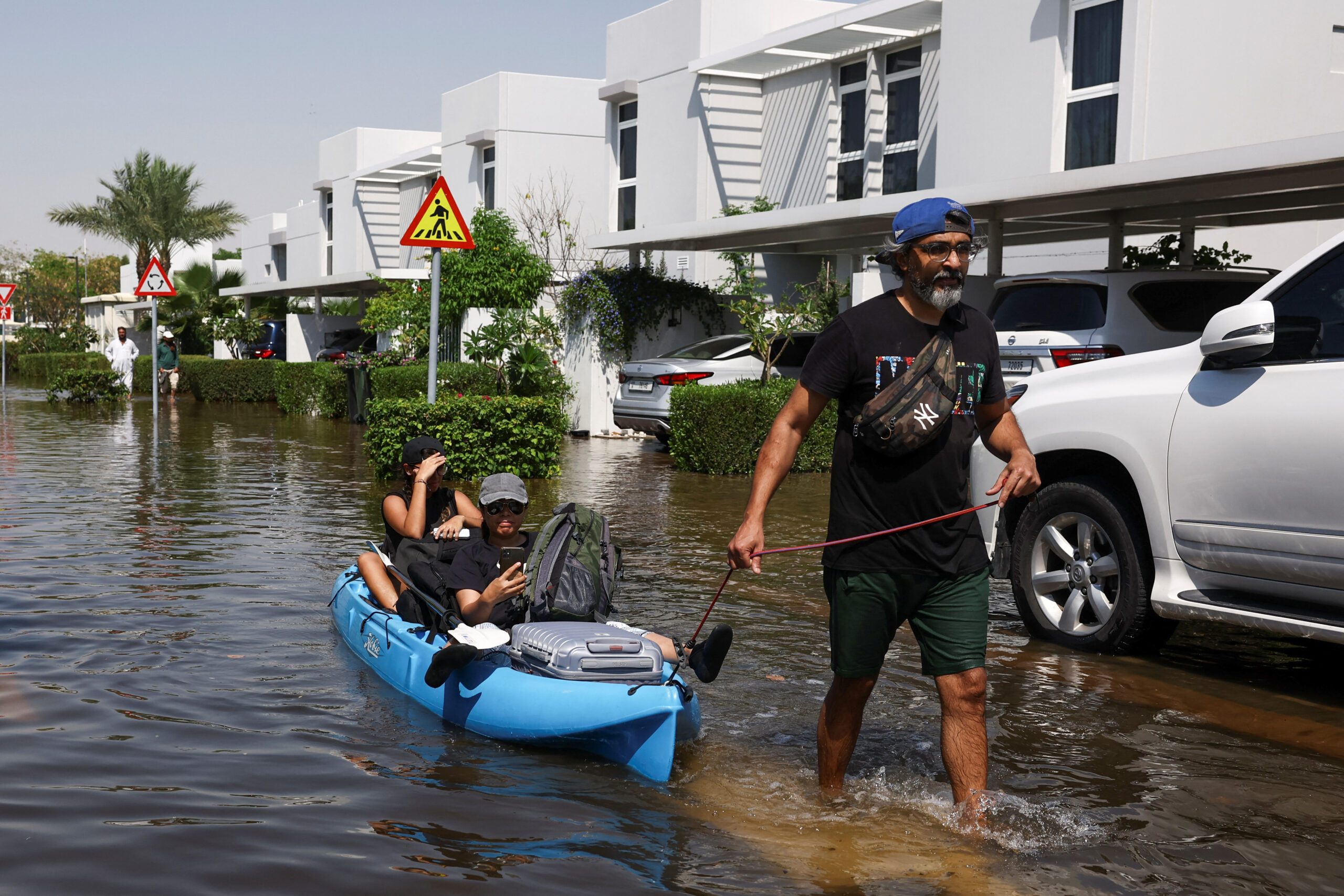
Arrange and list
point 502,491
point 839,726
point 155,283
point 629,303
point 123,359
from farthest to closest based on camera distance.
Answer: point 123,359 → point 155,283 → point 629,303 → point 502,491 → point 839,726

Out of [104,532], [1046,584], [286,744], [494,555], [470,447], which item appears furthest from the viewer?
[470,447]

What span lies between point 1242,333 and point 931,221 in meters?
2.00

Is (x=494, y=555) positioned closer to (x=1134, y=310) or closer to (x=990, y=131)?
(x=1134, y=310)

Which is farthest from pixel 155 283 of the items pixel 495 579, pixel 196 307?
pixel 196 307

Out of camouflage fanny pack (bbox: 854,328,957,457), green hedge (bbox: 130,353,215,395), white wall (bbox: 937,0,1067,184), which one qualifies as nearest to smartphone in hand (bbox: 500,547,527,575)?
camouflage fanny pack (bbox: 854,328,957,457)

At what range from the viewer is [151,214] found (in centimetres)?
5144

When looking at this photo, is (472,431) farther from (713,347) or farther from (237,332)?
(237,332)

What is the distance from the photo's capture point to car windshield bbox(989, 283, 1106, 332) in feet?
36.2

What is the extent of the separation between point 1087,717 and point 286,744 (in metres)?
3.37

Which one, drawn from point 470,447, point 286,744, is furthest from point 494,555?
point 470,447

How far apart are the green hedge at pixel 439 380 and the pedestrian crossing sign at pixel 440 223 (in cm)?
768

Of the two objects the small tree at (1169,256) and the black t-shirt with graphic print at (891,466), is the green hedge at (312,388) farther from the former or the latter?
the black t-shirt with graphic print at (891,466)

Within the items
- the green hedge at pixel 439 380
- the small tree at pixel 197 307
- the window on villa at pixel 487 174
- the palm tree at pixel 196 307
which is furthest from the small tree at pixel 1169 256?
the palm tree at pixel 196 307

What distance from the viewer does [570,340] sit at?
21.5 meters
